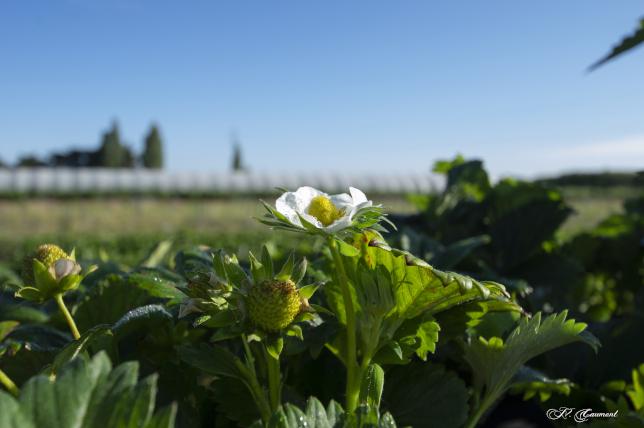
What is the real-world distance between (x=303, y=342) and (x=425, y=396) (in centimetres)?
17

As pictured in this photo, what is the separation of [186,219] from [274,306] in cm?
1491

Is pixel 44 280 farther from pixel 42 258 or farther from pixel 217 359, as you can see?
pixel 217 359

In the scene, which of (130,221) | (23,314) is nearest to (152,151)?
(130,221)

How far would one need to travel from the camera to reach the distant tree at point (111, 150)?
29422 millimetres

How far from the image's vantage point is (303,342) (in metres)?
0.61

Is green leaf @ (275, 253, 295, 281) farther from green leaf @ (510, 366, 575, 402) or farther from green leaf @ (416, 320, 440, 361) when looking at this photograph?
green leaf @ (510, 366, 575, 402)

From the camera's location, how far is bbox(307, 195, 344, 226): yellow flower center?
541 mm

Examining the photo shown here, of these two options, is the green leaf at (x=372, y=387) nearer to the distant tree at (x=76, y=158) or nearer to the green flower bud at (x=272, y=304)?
the green flower bud at (x=272, y=304)

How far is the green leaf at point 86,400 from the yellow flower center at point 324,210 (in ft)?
0.69

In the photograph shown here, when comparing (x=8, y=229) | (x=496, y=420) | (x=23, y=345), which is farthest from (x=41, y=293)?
(x=8, y=229)

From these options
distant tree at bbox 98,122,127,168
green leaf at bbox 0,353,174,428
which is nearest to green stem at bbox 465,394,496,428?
green leaf at bbox 0,353,174,428

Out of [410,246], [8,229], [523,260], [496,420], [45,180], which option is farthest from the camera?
[45,180]

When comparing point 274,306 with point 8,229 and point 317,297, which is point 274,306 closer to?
point 317,297

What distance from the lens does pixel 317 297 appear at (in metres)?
0.73
